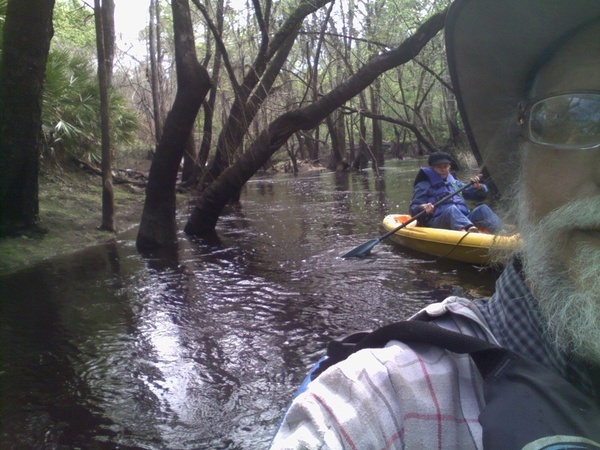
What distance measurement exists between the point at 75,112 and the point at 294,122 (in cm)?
481

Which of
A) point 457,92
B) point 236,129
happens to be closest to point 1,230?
point 236,129

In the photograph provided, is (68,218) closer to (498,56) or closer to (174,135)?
(174,135)

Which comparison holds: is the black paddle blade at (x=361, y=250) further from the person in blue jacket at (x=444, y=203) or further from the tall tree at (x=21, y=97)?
the tall tree at (x=21, y=97)

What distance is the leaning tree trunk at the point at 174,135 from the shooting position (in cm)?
838

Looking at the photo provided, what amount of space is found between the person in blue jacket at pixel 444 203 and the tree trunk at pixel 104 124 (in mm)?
5280

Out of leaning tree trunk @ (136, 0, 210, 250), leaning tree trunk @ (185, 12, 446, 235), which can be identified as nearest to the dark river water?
leaning tree trunk @ (136, 0, 210, 250)

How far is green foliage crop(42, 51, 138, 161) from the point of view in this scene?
10.8 metres

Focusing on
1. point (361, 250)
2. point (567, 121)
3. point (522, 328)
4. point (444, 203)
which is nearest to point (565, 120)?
point (567, 121)

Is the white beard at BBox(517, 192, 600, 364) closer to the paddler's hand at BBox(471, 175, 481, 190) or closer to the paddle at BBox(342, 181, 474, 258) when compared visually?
the paddle at BBox(342, 181, 474, 258)

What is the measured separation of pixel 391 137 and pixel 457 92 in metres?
53.8

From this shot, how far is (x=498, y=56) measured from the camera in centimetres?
132

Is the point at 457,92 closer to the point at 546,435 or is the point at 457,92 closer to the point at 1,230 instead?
the point at 546,435

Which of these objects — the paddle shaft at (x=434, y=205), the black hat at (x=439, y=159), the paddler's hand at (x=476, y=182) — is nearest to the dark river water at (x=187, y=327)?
the paddle shaft at (x=434, y=205)

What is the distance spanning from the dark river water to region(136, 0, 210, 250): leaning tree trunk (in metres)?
0.50
